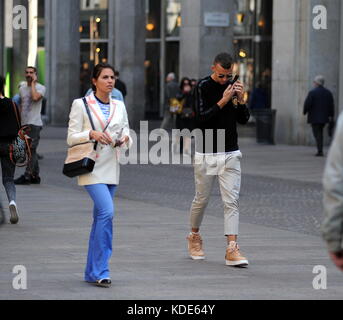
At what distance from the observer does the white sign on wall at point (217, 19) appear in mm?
32344

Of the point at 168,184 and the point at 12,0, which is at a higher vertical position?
the point at 12,0

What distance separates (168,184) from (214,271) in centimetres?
869

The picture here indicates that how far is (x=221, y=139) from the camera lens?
10375 mm

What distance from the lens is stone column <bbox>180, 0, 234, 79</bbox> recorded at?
32344 mm

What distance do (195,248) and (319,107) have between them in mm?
15525

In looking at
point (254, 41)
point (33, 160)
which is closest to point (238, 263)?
point (33, 160)

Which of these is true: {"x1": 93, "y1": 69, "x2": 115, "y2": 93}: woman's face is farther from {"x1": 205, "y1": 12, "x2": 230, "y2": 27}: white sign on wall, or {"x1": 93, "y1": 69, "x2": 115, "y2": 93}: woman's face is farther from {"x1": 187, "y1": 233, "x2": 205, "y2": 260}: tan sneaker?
{"x1": 205, "y1": 12, "x2": 230, "y2": 27}: white sign on wall

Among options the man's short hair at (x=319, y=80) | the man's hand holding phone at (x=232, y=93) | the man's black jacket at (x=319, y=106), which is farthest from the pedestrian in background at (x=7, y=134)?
the man's short hair at (x=319, y=80)

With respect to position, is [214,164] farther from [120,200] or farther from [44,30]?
[44,30]

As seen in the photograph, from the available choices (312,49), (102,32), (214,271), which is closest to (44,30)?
(102,32)

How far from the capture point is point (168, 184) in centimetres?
1845

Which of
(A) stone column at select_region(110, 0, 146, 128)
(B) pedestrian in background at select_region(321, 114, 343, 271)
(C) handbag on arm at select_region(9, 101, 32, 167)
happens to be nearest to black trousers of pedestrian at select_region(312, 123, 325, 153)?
(A) stone column at select_region(110, 0, 146, 128)

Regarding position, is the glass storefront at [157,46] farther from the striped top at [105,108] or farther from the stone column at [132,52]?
the striped top at [105,108]

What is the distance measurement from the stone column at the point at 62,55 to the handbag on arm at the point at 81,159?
30.1 metres
